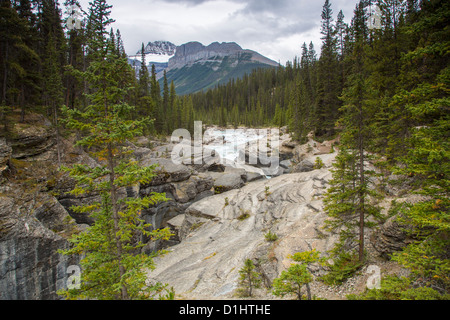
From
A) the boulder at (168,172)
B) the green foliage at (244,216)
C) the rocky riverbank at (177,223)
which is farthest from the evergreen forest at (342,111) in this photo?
the green foliage at (244,216)

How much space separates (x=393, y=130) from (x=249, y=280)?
14.8m

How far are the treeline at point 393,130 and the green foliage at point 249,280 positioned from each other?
3.71 m

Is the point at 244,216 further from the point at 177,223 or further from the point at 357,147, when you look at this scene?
the point at 357,147

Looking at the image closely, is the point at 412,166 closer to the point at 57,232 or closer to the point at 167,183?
the point at 57,232

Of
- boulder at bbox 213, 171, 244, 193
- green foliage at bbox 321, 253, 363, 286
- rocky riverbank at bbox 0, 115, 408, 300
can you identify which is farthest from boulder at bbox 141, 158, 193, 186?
green foliage at bbox 321, 253, 363, 286

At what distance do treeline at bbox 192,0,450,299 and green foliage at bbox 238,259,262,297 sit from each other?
371 cm

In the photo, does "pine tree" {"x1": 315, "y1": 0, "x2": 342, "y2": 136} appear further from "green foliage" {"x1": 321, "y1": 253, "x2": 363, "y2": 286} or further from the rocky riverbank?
"green foliage" {"x1": 321, "y1": 253, "x2": 363, "y2": 286}

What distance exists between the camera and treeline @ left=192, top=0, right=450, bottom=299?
7.09 meters

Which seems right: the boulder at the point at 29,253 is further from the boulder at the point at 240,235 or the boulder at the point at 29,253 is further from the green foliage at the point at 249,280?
the green foliage at the point at 249,280

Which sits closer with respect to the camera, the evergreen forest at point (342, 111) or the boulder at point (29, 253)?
the evergreen forest at point (342, 111)

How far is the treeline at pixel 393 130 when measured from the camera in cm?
709
